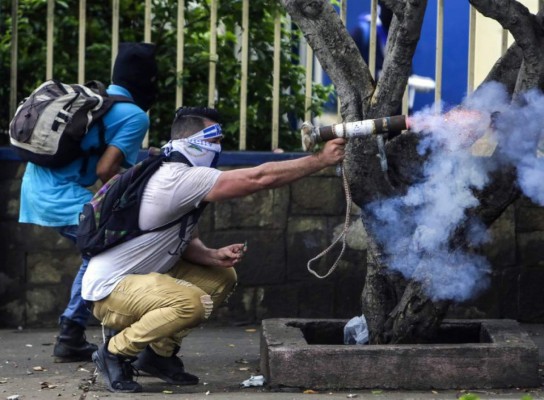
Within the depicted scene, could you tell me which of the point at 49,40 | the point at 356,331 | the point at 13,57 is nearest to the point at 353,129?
the point at 356,331

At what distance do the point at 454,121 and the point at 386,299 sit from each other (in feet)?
3.31

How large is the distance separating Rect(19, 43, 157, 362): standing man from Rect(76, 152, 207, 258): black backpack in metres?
0.53

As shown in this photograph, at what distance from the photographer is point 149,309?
5.46m

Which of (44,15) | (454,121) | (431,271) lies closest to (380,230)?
(431,271)

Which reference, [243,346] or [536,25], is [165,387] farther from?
[536,25]

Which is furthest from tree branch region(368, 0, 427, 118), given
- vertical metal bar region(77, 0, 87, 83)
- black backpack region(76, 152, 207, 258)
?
vertical metal bar region(77, 0, 87, 83)

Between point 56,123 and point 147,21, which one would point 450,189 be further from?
point 147,21

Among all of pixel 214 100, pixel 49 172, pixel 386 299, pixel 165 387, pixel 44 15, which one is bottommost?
pixel 165 387

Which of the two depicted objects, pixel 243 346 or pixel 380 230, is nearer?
pixel 380 230

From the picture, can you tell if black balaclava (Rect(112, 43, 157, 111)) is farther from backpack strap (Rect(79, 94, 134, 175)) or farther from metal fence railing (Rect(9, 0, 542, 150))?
metal fence railing (Rect(9, 0, 542, 150))

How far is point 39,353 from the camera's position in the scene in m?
6.72

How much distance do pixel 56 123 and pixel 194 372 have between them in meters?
1.50

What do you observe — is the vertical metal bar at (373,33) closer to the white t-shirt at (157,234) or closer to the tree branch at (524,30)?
the tree branch at (524,30)

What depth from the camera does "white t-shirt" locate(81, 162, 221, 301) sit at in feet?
17.7
